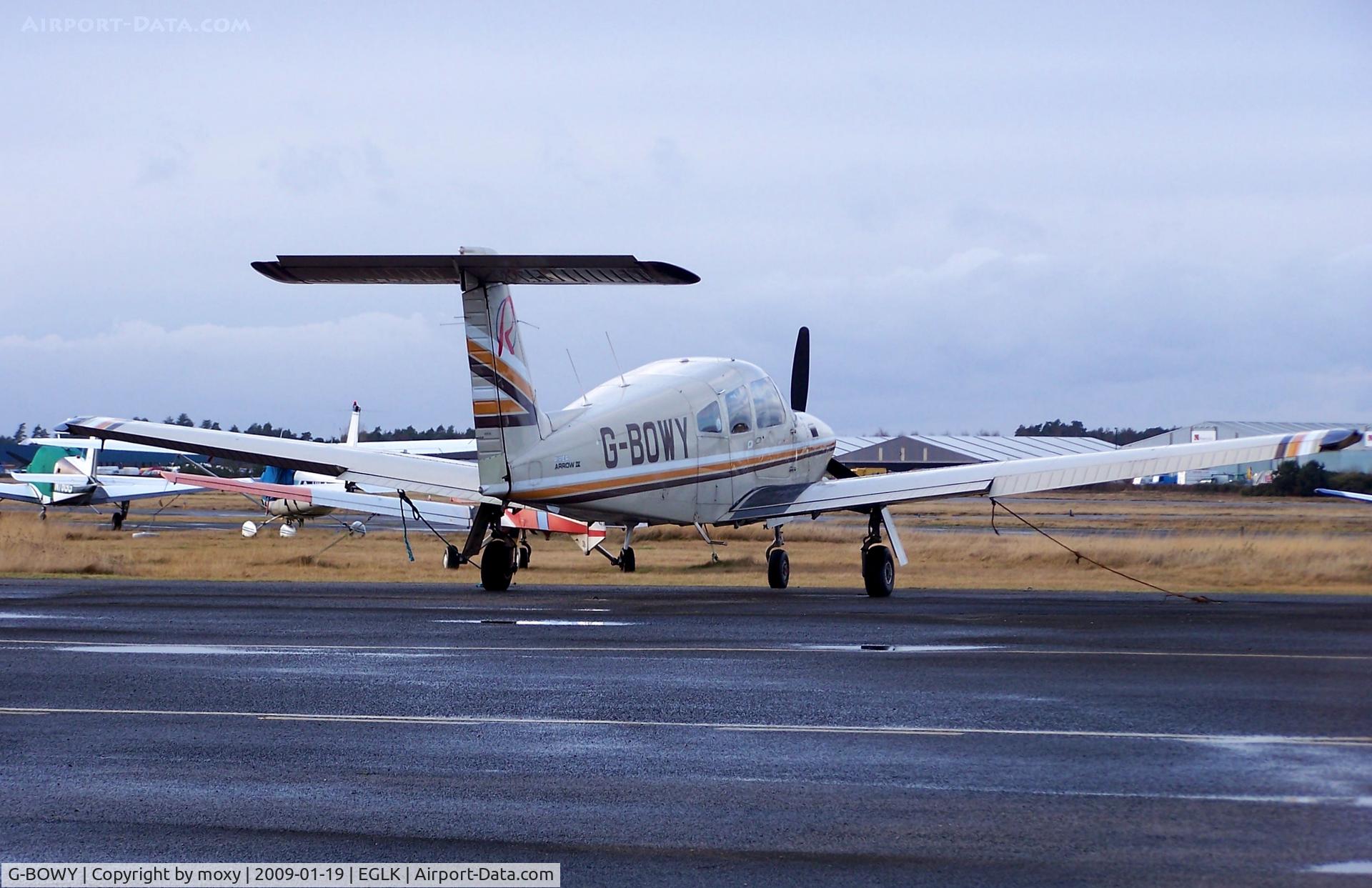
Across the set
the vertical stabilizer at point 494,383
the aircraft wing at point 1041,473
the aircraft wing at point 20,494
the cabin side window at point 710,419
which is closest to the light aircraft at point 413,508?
the vertical stabilizer at point 494,383

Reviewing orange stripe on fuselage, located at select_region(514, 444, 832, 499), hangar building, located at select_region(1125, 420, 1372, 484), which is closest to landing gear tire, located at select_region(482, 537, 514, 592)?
orange stripe on fuselage, located at select_region(514, 444, 832, 499)

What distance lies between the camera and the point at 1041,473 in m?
22.0

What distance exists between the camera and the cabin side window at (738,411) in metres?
24.0

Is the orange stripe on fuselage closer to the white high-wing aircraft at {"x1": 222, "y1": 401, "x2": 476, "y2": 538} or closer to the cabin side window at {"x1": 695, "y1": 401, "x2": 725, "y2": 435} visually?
the cabin side window at {"x1": 695, "y1": 401, "x2": 725, "y2": 435}

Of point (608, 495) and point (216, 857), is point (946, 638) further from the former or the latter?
point (216, 857)

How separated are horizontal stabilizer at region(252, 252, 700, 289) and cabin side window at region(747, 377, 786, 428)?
6.92 metres

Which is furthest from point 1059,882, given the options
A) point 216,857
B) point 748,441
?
point 748,441

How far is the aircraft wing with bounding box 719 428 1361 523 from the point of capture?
813 inches

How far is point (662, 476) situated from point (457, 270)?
4874 millimetres

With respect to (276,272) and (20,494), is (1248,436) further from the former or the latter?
(20,494)

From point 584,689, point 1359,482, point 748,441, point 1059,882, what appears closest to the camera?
point 1059,882

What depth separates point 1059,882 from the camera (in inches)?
207

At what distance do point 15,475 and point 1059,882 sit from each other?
7129 cm

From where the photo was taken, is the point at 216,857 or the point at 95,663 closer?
the point at 216,857
